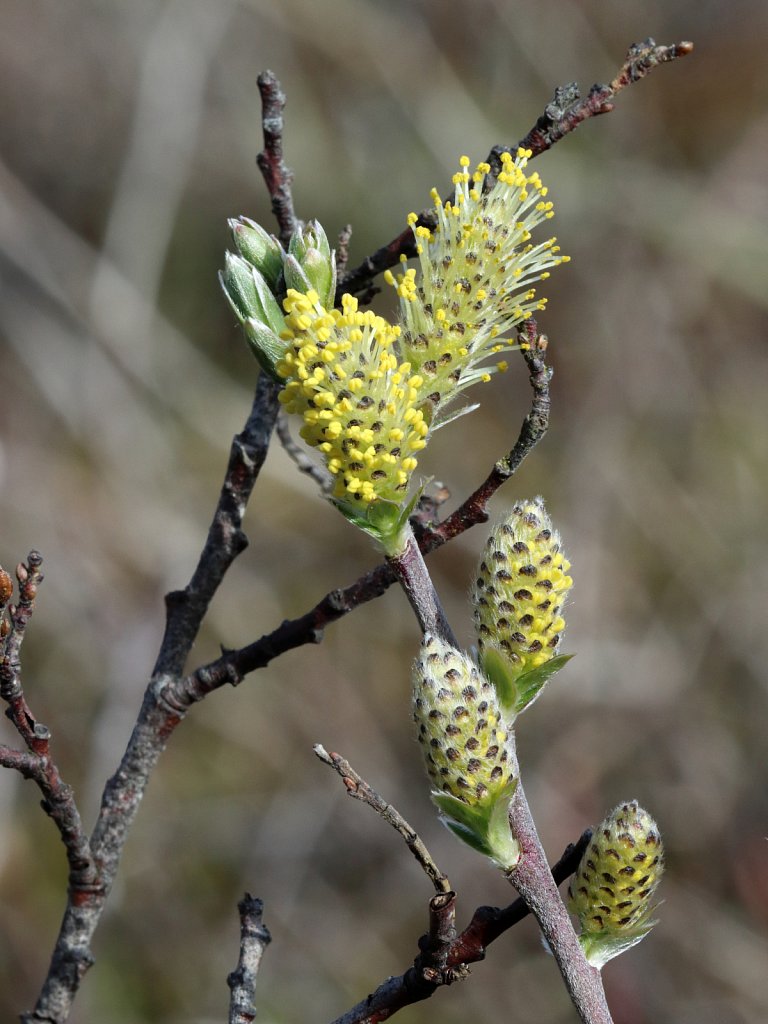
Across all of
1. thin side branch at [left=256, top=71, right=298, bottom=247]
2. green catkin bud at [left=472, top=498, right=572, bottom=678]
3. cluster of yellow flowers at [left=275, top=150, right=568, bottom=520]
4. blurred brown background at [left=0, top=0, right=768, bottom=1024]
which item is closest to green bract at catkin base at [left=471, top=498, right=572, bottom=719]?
green catkin bud at [left=472, top=498, right=572, bottom=678]

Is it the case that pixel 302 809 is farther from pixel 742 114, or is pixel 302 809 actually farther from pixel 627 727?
pixel 742 114

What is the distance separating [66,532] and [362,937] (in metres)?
2.28

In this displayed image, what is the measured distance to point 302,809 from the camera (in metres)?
4.47

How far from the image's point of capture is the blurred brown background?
4.07 meters

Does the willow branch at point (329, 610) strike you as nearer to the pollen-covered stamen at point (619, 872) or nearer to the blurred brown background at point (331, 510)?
the pollen-covered stamen at point (619, 872)

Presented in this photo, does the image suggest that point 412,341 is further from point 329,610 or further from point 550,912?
point 550,912

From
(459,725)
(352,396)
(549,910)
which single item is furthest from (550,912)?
(352,396)

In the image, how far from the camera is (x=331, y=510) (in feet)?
16.6

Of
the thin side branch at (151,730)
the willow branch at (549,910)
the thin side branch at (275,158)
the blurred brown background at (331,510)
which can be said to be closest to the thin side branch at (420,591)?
the willow branch at (549,910)

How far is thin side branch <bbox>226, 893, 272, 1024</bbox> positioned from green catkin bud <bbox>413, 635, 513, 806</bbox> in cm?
40

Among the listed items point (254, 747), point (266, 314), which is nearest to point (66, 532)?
point (254, 747)

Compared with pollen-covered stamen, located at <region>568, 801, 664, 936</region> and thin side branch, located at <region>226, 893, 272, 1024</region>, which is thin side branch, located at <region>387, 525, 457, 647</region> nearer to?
pollen-covered stamen, located at <region>568, 801, 664, 936</region>

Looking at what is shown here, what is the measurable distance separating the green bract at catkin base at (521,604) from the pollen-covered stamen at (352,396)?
5.8 inches

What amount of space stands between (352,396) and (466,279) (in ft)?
0.82
